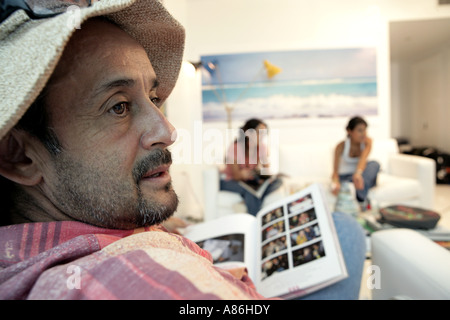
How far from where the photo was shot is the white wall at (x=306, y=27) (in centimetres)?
359

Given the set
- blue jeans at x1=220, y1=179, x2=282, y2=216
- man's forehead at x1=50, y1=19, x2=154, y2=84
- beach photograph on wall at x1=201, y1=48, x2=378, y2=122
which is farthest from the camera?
beach photograph on wall at x1=201, y1=48, x2=378, y2=122

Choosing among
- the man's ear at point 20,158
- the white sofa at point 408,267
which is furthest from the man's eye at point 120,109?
the white sofa at point 408,267

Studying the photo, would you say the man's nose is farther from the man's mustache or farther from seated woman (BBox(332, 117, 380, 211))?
seated woman (BBox(332, 117, 380, 211))

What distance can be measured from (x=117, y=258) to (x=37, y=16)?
300 mm

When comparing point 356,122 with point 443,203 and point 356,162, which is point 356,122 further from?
point 443,203

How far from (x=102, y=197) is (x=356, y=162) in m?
2.87

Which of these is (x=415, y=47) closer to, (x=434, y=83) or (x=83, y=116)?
(x=434, y=83)

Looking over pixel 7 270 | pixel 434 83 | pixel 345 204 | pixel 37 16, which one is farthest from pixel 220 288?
pixel 434 83

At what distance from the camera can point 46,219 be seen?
42 centimetres

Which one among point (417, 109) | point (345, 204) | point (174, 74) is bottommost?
point (345, 204)

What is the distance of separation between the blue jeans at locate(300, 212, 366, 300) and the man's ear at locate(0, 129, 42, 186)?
552 millimetres

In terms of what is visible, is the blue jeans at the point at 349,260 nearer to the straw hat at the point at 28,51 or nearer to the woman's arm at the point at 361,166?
the straw hat at the point at 28,51

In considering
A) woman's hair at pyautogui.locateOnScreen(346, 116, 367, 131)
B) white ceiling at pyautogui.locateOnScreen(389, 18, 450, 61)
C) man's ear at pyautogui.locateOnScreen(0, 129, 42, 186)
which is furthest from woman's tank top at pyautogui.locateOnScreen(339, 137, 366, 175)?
man's ear at pyautogui.locateOnScreen(0, 129, 42, 186)

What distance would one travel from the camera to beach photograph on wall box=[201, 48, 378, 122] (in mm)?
3586
